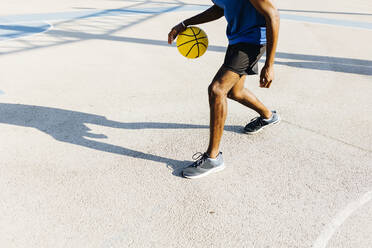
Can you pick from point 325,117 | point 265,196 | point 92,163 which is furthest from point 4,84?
point 325,117

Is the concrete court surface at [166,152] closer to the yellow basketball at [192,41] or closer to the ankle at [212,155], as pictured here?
the ankle at [212,155]

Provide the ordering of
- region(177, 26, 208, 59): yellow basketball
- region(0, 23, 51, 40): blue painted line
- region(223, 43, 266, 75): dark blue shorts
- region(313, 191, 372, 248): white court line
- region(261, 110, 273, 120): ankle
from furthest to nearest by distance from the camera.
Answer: region(0, 23, 51, 40): blue painted line
region(261, 110, 273, 120): ankle
region(177, 26, 208, 59): yellow basketball
region(223, 43, 266, 75): dark blue shorts
region(313, 191, 372, 248): white court line

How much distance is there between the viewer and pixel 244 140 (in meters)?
4.24

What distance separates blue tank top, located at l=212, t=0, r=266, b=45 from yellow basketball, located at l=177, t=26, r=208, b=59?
82 centimetres

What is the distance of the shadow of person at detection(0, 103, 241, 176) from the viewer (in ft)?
13.2

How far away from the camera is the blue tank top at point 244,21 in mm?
3205

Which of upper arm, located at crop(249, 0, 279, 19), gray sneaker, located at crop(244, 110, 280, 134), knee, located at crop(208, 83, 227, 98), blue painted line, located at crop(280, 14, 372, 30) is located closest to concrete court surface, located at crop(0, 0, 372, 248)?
gray sneaker, located at crop(244, 110, 280, 134)

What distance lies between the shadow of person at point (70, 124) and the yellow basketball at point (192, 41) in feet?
3.12

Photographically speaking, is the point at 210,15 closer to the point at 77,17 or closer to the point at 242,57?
the point at 242,57

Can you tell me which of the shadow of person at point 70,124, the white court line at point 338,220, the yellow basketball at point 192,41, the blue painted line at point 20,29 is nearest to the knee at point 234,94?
the shadow of person at point 70,124

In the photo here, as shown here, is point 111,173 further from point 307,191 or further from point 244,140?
point 307,191

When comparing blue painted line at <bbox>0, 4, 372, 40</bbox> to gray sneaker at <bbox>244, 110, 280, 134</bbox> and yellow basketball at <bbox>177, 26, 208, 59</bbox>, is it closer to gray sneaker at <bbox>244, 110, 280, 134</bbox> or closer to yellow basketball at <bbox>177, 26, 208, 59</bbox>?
yellow basketball at <bbox>177, 26, 208, 59</bbox>

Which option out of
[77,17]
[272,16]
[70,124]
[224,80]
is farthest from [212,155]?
[77,17]

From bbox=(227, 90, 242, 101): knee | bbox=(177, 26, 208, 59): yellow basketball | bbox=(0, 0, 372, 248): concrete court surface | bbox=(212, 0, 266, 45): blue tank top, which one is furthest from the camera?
bbox=(177, 26, 208, 59): yellow basketball
